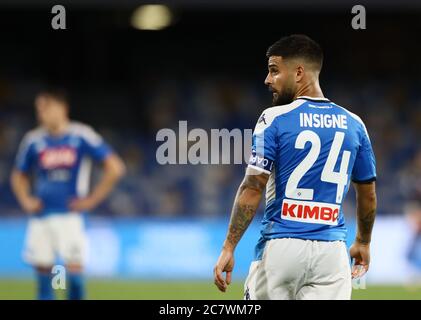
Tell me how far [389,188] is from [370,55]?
14.0 feet

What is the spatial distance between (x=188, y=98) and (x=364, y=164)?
14219 millimetres

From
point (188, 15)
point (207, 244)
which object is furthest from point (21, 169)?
point (188, 15)

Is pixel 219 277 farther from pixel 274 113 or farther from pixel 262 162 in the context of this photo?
pixel 274 113

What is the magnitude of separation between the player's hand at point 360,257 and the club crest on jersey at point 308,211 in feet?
1.46

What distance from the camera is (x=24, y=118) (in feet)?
58.6

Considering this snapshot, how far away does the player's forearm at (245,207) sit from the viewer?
445 centimetres

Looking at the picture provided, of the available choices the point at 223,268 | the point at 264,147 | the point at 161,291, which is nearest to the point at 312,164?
the point at 264,147

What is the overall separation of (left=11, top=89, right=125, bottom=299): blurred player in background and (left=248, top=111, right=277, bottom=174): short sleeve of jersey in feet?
14.9

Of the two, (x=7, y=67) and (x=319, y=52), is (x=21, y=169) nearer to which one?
(x=319, y=52)

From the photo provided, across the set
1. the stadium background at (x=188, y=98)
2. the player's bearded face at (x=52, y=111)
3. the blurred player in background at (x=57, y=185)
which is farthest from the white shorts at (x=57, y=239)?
the stadium background at (x=188, y=98)

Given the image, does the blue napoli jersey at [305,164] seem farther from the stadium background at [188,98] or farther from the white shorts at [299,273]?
the stadium background at [188,98]
